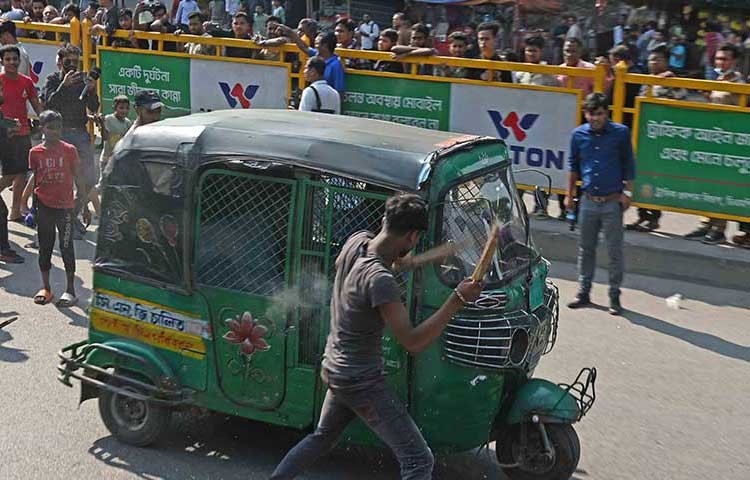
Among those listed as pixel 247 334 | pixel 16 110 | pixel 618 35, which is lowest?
pixel 247 334

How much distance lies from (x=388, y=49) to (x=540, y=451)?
777 centimetres

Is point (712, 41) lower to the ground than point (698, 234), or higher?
higher

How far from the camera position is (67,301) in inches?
347

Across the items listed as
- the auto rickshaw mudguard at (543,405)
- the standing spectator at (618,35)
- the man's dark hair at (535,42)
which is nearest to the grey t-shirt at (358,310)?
the auto rickshaw mudguard at (543,405)

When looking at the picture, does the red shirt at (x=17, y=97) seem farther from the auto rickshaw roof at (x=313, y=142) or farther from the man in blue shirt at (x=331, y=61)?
the auto rickshaw roof at (x=313, y=142)

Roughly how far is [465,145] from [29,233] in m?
7.17

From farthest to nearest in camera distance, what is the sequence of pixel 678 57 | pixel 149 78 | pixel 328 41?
pixel 678 57 → pixel 149 78 → pixel 328 41

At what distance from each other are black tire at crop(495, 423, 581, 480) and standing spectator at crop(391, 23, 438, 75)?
6.57 m

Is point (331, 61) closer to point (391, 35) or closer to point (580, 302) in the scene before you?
point (391, 35)

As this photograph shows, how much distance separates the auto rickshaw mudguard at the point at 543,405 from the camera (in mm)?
5305

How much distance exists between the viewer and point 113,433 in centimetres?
600

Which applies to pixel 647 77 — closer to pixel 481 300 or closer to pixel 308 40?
pixel 308 40

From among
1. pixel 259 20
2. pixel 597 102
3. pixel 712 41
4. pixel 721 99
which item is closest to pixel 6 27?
pixel 597 102

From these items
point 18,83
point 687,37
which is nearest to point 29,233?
point 18,83
